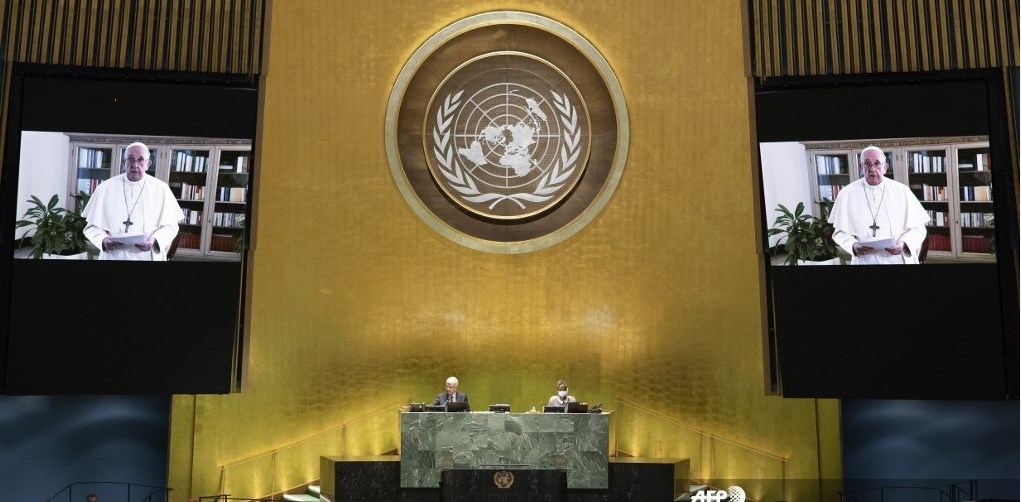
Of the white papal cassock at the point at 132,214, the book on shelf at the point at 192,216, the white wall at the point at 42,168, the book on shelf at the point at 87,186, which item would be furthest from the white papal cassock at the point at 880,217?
the white wall at the point at 42,168

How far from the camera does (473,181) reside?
418 inches

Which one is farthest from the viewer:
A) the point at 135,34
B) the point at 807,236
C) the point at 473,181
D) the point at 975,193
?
the point at 473,181

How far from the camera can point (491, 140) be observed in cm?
1061

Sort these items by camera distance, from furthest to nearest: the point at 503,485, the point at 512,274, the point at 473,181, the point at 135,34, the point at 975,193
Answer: the point at 473,181 → the point at 512,274 → the point at 135,34 → the point at 975,193 → the point at 503,485

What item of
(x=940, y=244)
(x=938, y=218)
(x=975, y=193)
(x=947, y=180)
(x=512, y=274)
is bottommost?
(x=512, y=274)

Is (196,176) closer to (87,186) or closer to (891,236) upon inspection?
(87,186)

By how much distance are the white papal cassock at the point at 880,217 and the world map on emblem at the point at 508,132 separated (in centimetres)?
256

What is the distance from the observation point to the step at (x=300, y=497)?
9.73 m

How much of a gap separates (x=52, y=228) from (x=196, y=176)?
4.38 feet

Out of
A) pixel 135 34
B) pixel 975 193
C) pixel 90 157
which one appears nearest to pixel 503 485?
pixel 90 157

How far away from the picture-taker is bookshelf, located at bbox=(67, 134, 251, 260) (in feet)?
32.0

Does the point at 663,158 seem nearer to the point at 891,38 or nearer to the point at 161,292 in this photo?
the point at 891,38

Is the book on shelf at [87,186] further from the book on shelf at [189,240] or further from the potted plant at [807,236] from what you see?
the potted plant at [807,236]

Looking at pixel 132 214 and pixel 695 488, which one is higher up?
pixel 132 214
